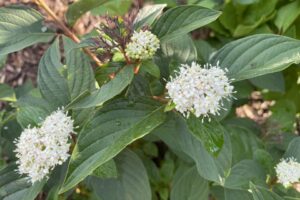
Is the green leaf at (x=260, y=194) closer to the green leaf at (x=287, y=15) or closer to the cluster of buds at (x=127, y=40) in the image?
the cluster of buds at (x=127, y=40)

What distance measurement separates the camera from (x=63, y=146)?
1.15m

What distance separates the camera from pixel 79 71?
4.11 ft

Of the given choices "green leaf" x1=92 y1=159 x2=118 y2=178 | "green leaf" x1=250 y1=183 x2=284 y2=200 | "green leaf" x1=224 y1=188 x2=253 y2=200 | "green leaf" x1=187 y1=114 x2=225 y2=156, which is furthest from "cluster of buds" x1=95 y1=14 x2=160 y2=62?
"green leaf" x1=224 y1=188 x2=253 y2=200

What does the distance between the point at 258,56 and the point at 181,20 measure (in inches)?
9.6

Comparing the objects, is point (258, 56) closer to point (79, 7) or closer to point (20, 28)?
point (79, 7)

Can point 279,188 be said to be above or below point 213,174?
below

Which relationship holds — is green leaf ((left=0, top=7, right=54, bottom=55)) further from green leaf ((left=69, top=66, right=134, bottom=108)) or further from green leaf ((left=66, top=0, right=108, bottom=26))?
green leaf ((left=69, top=66, right=134, bottom=108))

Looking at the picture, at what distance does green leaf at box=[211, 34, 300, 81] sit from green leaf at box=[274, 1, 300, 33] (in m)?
0.79

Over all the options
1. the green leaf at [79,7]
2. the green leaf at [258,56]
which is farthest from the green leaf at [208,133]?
the green leaf at [79,7]

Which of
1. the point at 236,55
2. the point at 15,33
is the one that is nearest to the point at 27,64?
the point at 15,33

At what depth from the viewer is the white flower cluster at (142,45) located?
1.03 meters

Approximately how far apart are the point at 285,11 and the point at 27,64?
5.39 ft

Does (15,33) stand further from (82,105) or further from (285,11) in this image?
(285,11)

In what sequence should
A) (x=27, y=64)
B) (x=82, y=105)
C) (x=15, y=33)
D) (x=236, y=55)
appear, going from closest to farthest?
(x=82, y=105) < (x=236, y=55) < (x=15, y=33) < (x=27, y=64)
